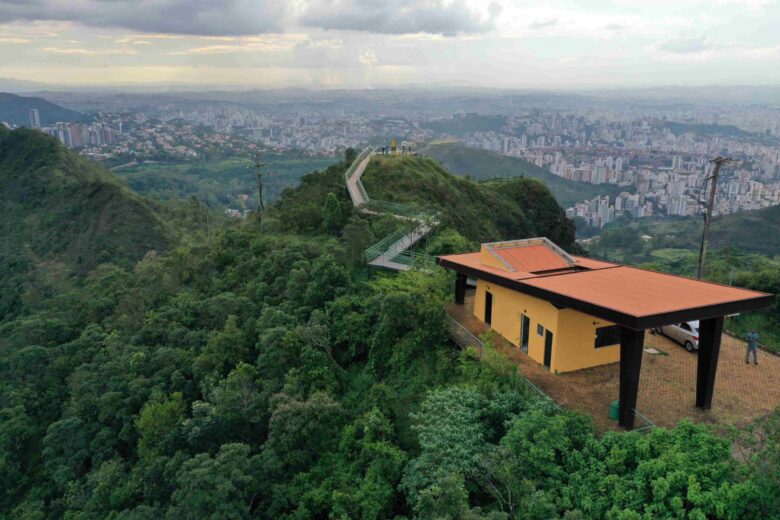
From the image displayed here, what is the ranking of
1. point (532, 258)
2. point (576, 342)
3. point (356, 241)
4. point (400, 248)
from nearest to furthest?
1. point (576, 342)
2. point (532, 258)
3. point (356, 241)
4. point (400, 248)

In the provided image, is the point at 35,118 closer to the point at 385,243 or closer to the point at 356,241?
the point at 356,241

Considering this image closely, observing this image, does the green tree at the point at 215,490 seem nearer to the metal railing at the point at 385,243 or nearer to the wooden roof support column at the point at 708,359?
the wooden roof support column at the point at 708,359

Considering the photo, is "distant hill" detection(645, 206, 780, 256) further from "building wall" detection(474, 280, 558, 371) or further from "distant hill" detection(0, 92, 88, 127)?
"distant hill" detection(0, 92, 88, 127)

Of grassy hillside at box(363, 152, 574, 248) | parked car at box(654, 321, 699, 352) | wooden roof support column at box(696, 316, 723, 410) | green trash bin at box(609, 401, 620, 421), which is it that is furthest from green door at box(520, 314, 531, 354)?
grassy hillside at box(363, 152, 574, 248)

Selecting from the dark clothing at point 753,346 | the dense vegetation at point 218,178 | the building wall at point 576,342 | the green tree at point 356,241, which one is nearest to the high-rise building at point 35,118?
the dense vegetation at point 218,178

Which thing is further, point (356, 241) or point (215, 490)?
point (356, 241)

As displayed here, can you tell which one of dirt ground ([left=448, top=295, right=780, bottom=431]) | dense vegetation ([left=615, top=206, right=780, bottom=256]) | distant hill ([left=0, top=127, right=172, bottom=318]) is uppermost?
dirt ground ([left=448, top=295, right=780, bottom=431])

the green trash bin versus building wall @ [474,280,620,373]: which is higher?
building wall @ [474,280,620,373]

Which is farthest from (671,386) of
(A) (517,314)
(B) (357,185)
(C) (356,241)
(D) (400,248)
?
(B) (357,185)
